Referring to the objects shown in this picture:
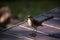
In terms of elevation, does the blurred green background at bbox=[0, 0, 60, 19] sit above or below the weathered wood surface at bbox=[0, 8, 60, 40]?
above

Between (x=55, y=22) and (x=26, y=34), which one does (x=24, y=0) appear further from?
(x=26, y=34)

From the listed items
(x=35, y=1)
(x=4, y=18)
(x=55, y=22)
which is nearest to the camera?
(x=55, y=22)

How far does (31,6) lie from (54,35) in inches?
192

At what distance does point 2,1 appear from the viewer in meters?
8.49

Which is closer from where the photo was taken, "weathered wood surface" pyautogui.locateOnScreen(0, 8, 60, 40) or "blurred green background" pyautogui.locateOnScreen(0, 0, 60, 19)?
"weathered wood surface" pyautogui.locateOnScreen(0, 8, 60, 40)

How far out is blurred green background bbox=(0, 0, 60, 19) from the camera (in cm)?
659

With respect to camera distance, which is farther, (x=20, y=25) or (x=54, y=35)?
(x=20, y=25)

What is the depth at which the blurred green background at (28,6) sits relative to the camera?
6.59 m

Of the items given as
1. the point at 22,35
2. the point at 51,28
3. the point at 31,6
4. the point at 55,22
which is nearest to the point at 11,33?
the point at 22,35

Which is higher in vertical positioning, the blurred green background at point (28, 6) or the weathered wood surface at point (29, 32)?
the blurred green background at point (28, 6)

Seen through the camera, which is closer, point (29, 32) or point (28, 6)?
point (29, 32)

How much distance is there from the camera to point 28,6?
748 centimetres

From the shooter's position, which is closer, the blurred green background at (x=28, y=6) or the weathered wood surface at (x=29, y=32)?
the weathered wood surface at (x=29, y=32)

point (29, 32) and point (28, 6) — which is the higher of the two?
point (28, 6)
